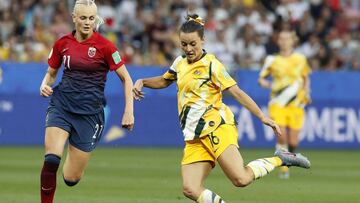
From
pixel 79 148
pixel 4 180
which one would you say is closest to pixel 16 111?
pixel 4 180

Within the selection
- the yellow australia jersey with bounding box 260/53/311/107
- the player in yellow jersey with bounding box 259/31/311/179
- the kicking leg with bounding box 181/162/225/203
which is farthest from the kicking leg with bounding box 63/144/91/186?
the yellow australia jersey with bounding box 260/53/311/107

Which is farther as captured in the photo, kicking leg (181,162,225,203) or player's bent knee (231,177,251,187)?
player's bent knee (231,177,251,187)

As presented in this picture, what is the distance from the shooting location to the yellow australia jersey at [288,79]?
1789 cm

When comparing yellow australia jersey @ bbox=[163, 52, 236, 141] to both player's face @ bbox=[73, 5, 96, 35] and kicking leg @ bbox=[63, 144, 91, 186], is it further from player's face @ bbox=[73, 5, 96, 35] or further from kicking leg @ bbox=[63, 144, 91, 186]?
kicking leg @ bbox=[63, 144, 91, 186]

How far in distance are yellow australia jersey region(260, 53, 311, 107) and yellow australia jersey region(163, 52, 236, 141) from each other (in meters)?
7.43

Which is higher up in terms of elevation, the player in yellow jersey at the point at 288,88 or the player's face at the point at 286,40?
the player's face at the point at 286,40

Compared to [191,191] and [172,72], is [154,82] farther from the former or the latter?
[191,191]

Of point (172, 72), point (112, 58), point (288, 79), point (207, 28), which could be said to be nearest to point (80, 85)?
point (112, 58)

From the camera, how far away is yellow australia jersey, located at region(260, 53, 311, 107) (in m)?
17.9

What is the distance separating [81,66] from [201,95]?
4.86ft

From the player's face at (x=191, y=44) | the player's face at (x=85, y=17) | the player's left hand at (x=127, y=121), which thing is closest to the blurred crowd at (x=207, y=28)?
the player's face at (x=85, y=17)

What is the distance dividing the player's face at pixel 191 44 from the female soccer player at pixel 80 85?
100 centimetres

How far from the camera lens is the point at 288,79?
18062mm

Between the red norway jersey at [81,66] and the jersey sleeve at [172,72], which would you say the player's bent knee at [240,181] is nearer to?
the jersey sleeve at [172,72]
